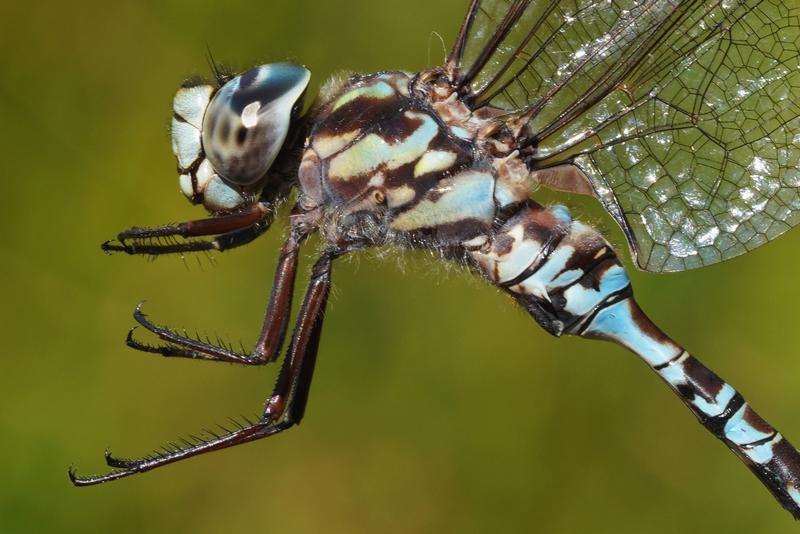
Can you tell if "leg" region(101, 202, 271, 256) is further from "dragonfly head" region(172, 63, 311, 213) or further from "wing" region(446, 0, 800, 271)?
"wing" region(446, 0, 800, 271)

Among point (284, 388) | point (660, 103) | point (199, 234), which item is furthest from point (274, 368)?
point (660, 103)

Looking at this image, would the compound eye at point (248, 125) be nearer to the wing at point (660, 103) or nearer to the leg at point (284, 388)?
the leg at point (284, 388)

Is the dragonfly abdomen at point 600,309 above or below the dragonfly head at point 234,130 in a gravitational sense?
below

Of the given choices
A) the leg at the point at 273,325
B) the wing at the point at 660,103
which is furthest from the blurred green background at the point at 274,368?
the leg at the point at 273,325

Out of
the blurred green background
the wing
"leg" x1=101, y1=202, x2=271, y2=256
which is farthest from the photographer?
the blurred green background

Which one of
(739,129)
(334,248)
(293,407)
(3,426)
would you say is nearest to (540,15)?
(739,129)

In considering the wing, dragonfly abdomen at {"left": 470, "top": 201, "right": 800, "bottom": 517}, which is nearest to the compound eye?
the wing
